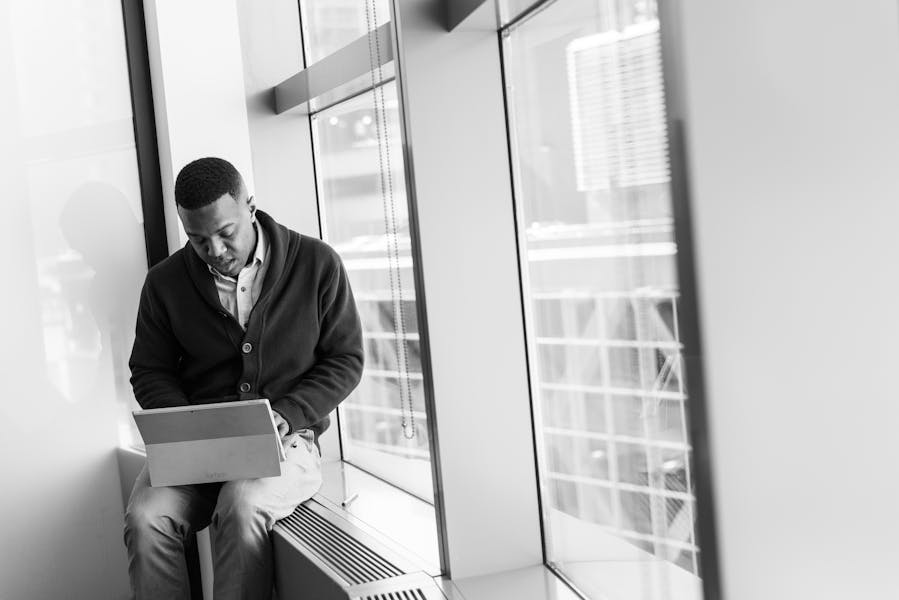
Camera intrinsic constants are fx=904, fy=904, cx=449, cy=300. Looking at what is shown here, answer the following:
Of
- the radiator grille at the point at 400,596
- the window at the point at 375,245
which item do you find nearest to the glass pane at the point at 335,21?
the window at the point at 375,245


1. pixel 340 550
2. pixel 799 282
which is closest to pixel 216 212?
pixel 340 550

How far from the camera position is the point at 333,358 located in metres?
2.53

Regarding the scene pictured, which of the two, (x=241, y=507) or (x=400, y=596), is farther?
(x=241, y=507)

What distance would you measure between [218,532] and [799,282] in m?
1.75

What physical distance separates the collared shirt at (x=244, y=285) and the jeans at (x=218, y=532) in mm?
379

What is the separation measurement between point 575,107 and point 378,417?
1.59m

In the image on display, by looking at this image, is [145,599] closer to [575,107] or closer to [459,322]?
[459,322]

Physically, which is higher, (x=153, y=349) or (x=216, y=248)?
(x=216, y=248)

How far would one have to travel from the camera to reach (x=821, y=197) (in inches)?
40.0

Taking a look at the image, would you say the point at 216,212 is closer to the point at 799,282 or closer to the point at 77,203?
the point at 77,203

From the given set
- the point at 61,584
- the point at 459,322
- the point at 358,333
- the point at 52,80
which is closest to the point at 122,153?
the point at 52,80

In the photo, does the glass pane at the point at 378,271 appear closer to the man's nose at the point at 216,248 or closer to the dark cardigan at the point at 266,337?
the dark cardigan at the point at 266,337

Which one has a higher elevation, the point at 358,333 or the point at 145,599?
the point at 358,333

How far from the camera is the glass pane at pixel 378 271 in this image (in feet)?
9.45
